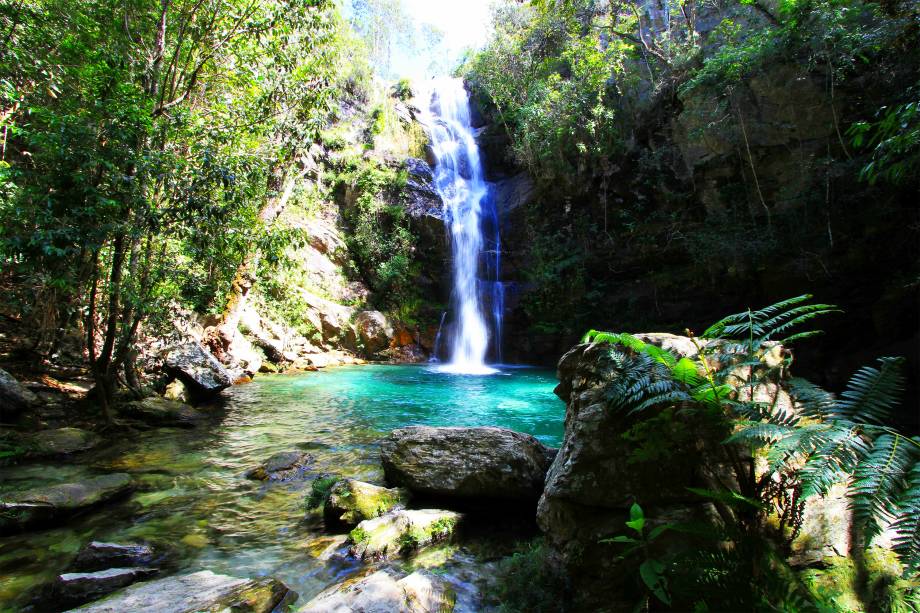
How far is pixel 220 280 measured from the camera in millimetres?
9273

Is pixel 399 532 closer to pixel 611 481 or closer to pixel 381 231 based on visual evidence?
pixel 611 481

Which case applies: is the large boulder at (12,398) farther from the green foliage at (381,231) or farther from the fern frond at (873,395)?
the green foliage at (381,231)

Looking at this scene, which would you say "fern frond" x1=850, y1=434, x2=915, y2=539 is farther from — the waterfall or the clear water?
the waterfall

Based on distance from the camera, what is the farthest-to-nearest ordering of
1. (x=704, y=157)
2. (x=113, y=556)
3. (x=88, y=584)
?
(x=704, y=157), (x=113, y=556), (x=88, y=584)

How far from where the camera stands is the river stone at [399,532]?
3.30 meters

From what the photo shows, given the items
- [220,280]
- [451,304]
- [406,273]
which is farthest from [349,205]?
[220,280]

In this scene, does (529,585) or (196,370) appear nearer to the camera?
(529,585)

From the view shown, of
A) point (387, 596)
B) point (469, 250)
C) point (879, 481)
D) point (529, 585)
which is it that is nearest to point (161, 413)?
point (387, 596)

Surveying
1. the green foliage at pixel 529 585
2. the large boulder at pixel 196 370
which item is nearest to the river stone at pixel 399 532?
the green foliage at pixel 529 585

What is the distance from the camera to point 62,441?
5527mm

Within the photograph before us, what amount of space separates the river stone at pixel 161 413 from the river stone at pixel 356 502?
4.64 m

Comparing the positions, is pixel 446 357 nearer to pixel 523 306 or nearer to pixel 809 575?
pixel 523 306

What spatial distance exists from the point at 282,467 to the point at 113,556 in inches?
84.8

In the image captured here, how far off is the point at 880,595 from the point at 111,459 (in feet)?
→ 23.0
